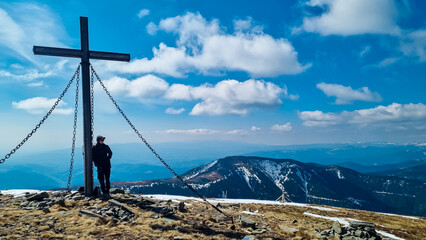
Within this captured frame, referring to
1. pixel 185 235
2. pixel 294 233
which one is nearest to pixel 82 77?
pixel 185 235

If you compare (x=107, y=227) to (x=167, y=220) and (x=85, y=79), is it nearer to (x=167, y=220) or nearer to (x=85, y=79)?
(x=167, y=220)

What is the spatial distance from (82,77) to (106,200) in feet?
24.8

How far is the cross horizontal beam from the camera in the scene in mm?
12581

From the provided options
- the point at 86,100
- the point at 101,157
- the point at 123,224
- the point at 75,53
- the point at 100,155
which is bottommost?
the point at 123,224

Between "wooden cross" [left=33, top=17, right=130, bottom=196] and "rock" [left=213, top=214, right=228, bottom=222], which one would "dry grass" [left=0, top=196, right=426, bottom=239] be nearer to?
"rock" [left=213, top=214, right=228, bottom=222]

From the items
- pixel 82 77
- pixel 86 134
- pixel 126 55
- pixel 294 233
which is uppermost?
pixel 126 55

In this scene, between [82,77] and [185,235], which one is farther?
[82,77]

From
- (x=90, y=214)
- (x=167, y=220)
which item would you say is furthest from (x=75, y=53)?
(x=167, y=220)

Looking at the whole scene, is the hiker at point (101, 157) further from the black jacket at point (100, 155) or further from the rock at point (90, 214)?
the rock at point (90, 214)

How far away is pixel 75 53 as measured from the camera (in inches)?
517

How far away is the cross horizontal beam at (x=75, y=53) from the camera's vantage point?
41.3ft

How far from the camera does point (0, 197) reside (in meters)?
14.3

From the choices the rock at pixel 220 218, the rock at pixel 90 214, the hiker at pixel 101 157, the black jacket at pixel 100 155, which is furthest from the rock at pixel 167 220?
the black jacket at pixel 100 155

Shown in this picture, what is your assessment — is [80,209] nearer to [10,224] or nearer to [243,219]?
[10,224]
